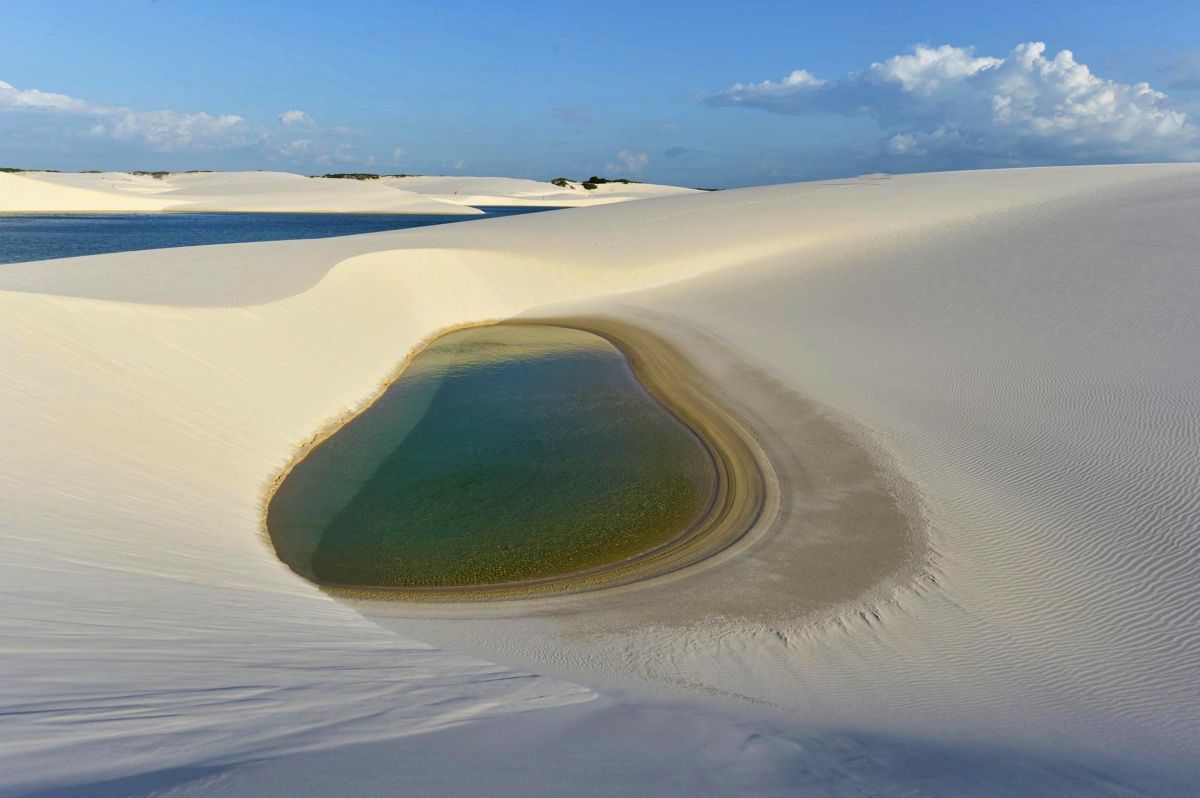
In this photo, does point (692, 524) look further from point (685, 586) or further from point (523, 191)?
point (523, 191)

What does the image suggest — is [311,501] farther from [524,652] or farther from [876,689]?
[876,689]

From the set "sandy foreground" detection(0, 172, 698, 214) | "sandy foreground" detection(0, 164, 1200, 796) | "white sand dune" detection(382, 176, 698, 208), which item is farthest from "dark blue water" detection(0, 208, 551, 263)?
"white sand dune" detection(382, 176, 698, 208)

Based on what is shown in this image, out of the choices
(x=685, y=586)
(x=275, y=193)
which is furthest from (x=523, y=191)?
(x=685, y=586)

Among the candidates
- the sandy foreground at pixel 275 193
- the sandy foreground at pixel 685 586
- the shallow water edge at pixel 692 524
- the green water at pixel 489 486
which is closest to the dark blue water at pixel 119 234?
the sandy foreground at pixel 275 193

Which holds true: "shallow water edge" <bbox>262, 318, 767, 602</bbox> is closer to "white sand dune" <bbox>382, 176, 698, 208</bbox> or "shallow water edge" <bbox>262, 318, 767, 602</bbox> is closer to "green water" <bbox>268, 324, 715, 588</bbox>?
"green water" <bbox>268, 324, 715, 588</bbox>

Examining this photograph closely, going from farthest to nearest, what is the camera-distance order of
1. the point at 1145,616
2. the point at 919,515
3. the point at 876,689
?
the point at 919,515, the point at 1145,616, the point at 876,689

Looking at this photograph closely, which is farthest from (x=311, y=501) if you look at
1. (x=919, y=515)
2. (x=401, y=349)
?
(x=401, y=349)
